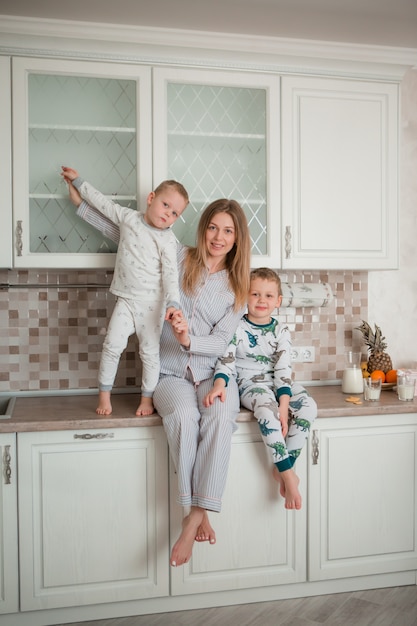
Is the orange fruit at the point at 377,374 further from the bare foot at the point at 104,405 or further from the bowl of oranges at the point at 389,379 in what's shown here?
the bare foot at the point at 104,405

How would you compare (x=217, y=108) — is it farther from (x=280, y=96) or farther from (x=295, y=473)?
(x=295, y=473)

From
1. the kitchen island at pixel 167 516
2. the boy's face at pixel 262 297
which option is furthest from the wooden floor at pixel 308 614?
the boy's face at pixel 262 297

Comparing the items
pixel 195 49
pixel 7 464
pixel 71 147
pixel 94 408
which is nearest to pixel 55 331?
pixel 94 408

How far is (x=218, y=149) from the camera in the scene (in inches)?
98.2

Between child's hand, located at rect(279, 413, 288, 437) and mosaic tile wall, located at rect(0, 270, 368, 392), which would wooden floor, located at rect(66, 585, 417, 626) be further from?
mosaic tile wall, located at rect(0, 270, 368, 392)

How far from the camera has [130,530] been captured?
2213mm

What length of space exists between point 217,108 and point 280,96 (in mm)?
272

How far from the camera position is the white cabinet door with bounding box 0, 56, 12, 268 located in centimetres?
228

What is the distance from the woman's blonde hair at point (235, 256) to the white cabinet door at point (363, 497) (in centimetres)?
64

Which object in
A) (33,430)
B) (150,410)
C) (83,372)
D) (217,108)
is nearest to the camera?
(33,430)

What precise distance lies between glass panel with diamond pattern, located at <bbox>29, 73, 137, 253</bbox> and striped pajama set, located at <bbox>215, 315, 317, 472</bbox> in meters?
0.68

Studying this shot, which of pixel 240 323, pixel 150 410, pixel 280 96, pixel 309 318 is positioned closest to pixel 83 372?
pixel 150 410

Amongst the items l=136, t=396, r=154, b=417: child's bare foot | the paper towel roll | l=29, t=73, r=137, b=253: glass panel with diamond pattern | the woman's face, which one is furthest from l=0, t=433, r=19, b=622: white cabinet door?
the paper towel roll

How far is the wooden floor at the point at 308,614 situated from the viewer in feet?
7.29
